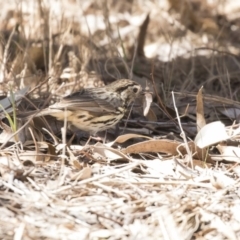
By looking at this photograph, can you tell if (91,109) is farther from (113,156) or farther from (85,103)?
(113,156)

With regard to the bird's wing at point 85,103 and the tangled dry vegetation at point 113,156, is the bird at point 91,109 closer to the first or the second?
the bird's wing at point 85,103

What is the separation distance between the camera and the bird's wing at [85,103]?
4543 mm

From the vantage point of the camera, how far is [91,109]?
4.67m

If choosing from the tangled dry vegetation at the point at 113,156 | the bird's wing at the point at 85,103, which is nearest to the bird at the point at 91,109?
the bird's wing at the point at 85,103

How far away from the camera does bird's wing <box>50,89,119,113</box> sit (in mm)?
4543

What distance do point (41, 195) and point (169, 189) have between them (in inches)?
26.8

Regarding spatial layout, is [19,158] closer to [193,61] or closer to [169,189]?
[169,189]

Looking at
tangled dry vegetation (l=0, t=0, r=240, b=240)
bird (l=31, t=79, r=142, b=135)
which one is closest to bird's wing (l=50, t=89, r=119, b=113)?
bird (l=31, t=79, r=142, b=135)

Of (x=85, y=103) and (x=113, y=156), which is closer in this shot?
(x=113, y=156)

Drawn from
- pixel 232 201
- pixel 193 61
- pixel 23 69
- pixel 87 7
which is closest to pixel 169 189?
pixel 232 201

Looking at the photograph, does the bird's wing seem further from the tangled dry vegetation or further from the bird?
the tangled dry vegetation

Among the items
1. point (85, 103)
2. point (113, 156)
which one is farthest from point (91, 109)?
point (113, 156)

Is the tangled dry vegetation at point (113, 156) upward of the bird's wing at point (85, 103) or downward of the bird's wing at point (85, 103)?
downward

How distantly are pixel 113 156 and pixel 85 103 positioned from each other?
553 millimetres
